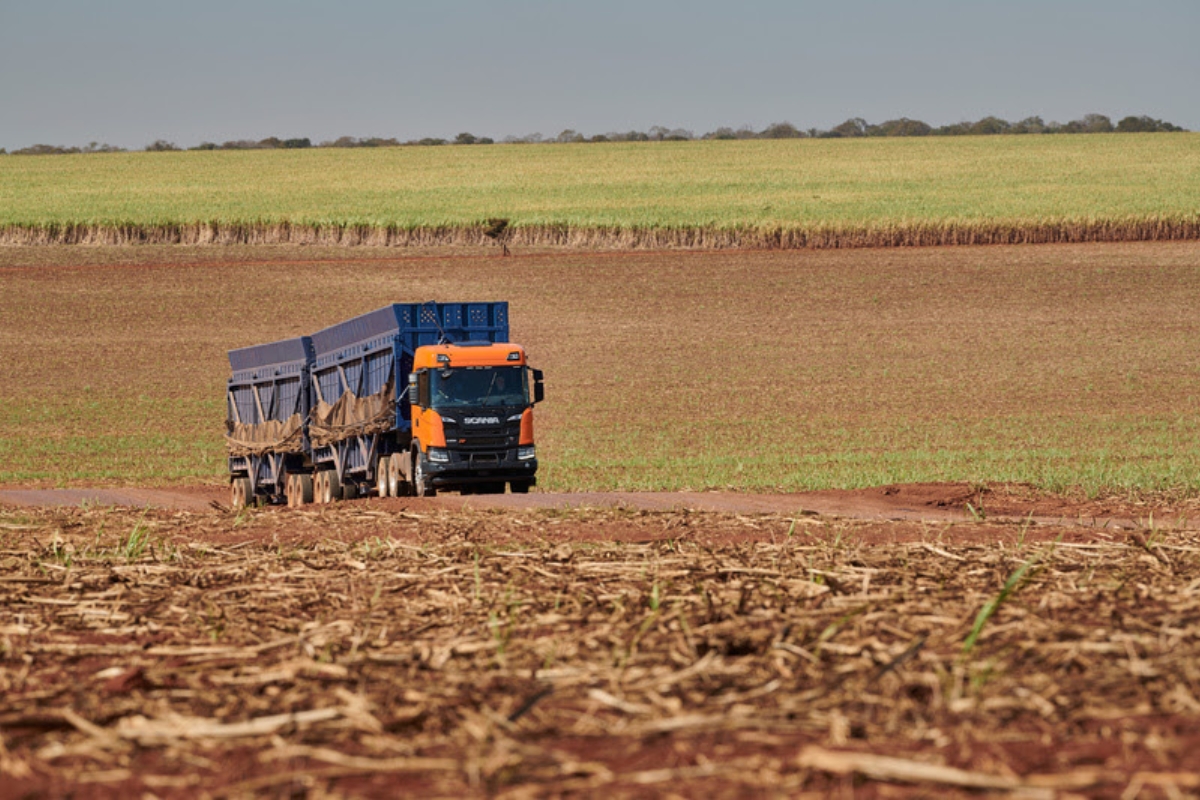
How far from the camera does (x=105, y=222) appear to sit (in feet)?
202

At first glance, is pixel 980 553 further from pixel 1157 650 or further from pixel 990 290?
pixel 990 290

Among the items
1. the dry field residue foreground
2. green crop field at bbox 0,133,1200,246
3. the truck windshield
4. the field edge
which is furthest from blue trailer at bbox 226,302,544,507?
green crop field at bbox 0,133,1200,246

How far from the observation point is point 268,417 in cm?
2656

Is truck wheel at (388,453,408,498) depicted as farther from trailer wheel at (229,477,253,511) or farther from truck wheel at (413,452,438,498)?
trailer wheel at (229,477,253,511)

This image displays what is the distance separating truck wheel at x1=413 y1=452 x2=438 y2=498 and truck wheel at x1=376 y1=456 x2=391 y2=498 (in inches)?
29.8

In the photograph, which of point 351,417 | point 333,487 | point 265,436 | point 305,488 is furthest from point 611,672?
point 265,436

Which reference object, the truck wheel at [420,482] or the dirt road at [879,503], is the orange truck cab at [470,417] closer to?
the truck wheel at [420,482]

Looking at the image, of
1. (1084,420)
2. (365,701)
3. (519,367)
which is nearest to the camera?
(365,701)

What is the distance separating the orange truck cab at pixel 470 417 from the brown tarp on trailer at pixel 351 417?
516mm

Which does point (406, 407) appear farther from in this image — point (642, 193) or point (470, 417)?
point (642, 193)

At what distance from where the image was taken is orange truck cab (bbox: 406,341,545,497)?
2125cm

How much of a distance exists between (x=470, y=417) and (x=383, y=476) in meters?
2.02

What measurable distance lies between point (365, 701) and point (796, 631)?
188 cm


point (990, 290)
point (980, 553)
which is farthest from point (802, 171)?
point (980, 553)
